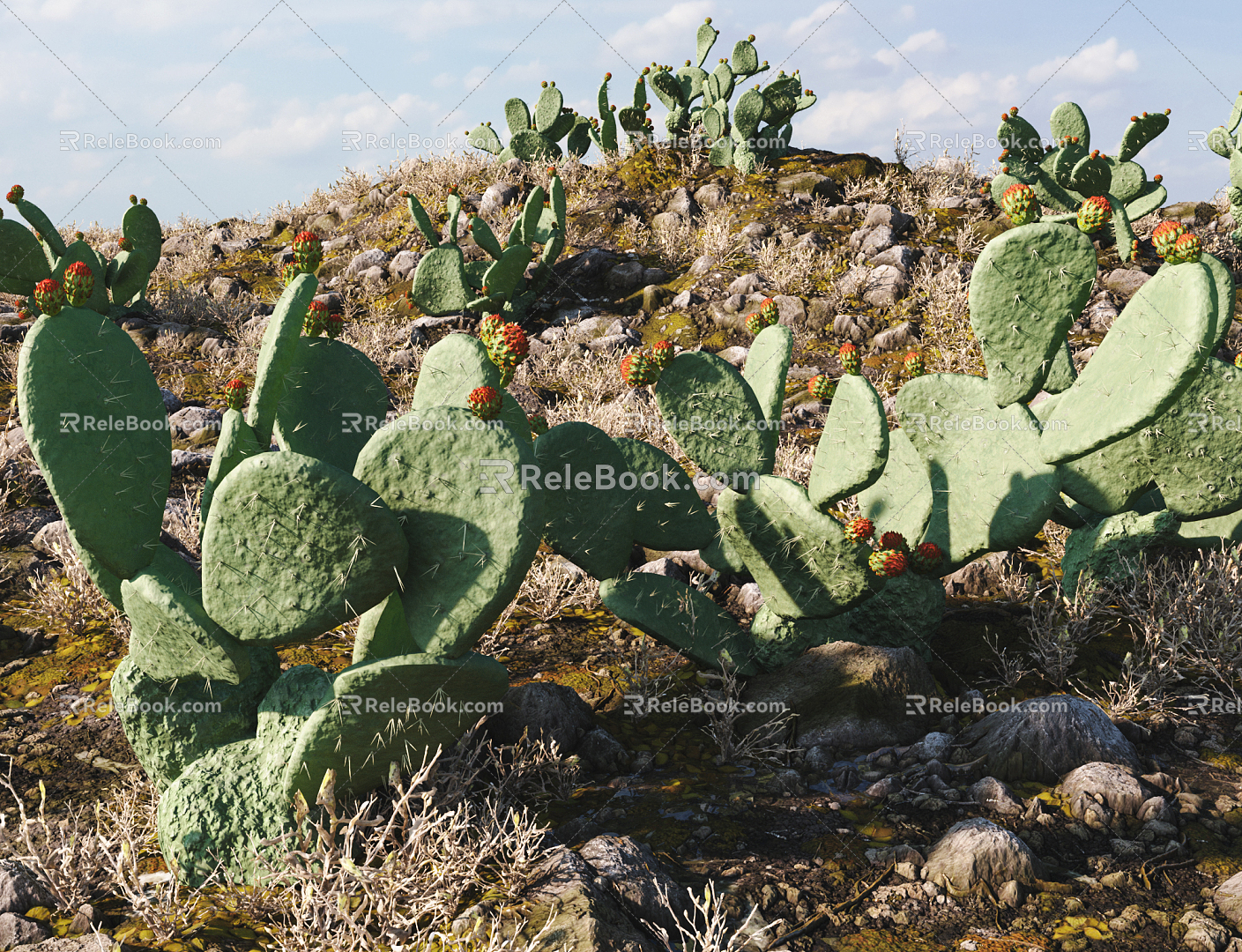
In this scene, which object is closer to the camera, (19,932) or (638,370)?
(19,932)

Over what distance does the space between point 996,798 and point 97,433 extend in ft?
9.75

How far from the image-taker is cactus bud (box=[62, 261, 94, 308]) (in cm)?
243

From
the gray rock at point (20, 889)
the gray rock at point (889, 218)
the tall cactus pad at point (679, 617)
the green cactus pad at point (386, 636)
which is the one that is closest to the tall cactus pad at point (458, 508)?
the green cactus pad at point (386, 636)

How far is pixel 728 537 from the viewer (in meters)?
3.47

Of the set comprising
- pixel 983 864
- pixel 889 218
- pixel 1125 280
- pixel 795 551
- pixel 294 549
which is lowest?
pixel 983 864

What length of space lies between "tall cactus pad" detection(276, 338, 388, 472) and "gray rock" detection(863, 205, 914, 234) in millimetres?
7901

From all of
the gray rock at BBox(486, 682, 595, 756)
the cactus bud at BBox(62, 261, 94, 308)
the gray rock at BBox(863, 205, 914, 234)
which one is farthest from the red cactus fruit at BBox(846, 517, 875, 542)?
the gray rock at BBox(863, 205, 914, 234)

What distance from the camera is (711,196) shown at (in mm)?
10867

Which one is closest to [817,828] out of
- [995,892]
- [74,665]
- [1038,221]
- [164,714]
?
[995,892]

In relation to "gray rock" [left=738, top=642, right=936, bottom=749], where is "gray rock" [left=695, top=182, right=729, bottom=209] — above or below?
above

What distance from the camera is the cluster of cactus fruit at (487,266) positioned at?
8.38m

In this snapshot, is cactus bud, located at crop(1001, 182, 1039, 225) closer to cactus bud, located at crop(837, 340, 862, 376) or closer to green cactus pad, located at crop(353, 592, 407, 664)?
cactus bud, located at crop(837, 340, 862, 376)

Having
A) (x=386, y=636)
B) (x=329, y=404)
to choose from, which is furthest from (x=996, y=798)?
(x=329, y=404)

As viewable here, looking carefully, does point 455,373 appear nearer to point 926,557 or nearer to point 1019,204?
point 926,557
